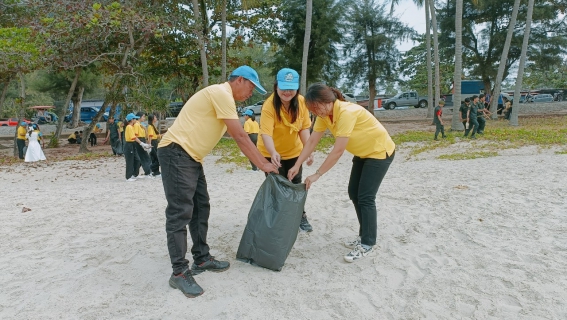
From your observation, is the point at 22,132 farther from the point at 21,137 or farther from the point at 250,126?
the point at 250,126

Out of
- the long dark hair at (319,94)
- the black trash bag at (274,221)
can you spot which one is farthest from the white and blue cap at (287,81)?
the black trash bag at (274,221)

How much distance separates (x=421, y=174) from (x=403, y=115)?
20.5 m

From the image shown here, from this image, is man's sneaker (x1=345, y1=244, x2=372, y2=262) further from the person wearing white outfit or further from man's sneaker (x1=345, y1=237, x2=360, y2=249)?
the person wearing white outfit

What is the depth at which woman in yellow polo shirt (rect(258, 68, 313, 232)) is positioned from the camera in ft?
12.6

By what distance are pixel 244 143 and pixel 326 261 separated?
1.36 metres

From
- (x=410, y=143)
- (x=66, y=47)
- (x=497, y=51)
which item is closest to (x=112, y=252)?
(x=410, y=143)

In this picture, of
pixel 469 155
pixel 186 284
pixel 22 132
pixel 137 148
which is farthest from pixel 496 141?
pixel 22 132

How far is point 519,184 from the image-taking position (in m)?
6.34

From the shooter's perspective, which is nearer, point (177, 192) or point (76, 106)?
point (177, 192)

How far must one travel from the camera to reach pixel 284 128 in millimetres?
4117

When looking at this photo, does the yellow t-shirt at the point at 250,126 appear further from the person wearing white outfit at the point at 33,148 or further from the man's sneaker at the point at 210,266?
the person wearing white outfit at the point at 33,148

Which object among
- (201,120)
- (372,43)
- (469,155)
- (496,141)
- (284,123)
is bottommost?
(496,141)

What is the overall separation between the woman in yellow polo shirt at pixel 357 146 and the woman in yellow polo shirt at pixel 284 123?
0.29m

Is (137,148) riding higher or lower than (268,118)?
lower
